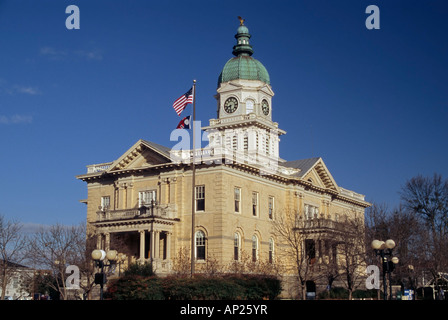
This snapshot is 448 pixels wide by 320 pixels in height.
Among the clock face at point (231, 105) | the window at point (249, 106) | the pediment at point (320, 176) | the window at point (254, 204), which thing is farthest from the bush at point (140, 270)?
the window at point (249, 106)

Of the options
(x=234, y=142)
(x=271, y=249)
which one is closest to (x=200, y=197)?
(x=271, y=249)

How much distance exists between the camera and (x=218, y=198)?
5247 cm

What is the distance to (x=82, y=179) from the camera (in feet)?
199

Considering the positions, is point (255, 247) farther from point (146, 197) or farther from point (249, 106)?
point (249, 106)

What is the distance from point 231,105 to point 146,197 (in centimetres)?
1661

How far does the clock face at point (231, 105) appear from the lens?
67062 mm

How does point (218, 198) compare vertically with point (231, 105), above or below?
below

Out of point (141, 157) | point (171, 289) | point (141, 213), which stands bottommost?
point (171, 289)

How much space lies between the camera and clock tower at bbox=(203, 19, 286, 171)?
217 ft

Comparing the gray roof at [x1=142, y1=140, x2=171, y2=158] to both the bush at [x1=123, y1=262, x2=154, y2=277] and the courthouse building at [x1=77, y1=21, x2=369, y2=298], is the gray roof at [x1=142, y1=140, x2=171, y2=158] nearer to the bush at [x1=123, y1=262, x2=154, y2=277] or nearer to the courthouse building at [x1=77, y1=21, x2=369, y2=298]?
the courthouse building at [x1=77, y1=21, x2=369, y2=298]

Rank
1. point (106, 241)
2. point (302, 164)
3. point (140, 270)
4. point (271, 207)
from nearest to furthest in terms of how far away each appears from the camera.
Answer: point (140, 270)
point (106, 241)
point (271, 207)
point (302, 164)

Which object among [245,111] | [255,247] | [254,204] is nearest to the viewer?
[255,247]

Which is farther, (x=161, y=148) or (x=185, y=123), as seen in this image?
(x=161, y=148)

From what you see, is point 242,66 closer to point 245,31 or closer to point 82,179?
point 245,31
